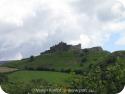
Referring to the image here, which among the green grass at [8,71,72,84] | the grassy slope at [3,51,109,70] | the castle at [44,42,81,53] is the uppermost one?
the castle at [44,42,81,53]

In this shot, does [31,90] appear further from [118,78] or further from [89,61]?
[89,61]

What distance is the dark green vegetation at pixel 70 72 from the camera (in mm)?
15453

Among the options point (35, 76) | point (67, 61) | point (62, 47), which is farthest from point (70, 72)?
point (67, 61)

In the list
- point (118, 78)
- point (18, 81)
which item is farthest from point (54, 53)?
point (118, 78)

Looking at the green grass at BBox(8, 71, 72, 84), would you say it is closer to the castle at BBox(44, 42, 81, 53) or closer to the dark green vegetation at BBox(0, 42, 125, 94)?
the dark green vegetation at BBox(0, 42, 125, 94)

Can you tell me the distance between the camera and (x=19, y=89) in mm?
15141

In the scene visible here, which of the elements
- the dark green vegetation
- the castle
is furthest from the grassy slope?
the castle

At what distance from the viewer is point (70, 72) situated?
787 inches

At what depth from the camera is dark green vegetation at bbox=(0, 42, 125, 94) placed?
1545cm

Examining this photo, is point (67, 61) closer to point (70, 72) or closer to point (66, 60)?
point (66, 60)

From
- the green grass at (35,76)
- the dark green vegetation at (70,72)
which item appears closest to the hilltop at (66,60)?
the dark green vegetation at (70,72)

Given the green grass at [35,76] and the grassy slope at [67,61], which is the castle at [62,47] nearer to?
the grassy slope at [67,61]

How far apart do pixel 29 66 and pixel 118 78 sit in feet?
20.3

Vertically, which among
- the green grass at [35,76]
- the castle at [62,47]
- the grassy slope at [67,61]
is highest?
the castle at [62,47]
